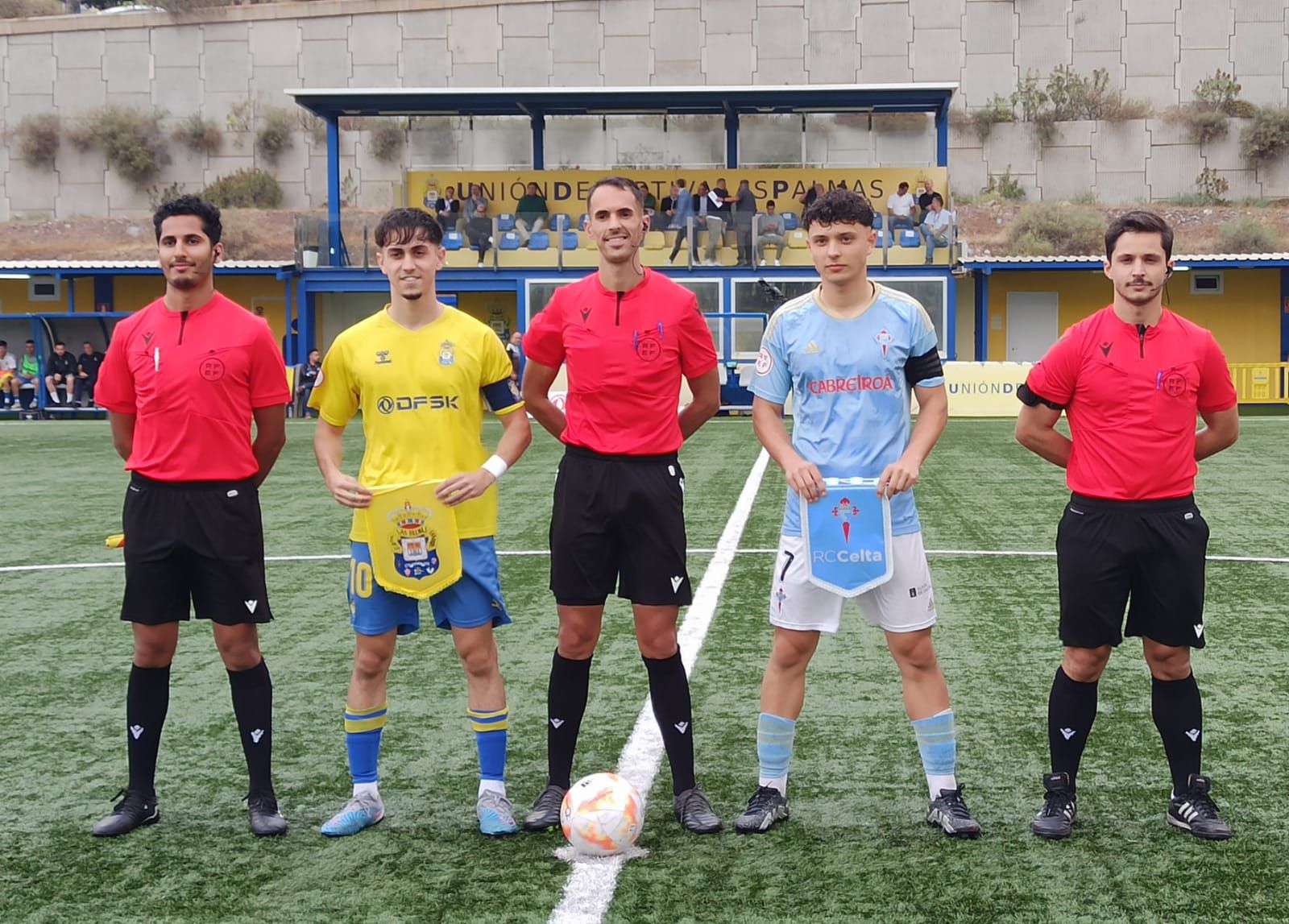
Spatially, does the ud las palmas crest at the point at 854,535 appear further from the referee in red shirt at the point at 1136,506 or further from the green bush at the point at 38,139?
the green bush at the point at 38,139

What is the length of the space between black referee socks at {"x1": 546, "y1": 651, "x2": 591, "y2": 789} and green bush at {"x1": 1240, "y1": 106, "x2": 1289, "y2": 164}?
45.2 meters

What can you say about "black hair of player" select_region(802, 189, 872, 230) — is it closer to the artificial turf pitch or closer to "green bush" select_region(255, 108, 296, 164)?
the artificial turf pitch

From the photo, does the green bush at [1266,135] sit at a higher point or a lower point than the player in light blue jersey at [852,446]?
higher

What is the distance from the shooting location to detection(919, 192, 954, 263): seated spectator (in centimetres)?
2711

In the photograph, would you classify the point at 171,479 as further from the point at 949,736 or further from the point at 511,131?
the point at 511,131

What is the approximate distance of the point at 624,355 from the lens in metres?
4.20

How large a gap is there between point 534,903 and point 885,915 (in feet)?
2.91

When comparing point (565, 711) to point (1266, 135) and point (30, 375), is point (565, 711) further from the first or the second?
point (1266, 135)

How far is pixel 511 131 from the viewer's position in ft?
109

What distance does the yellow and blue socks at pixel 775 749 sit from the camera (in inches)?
166

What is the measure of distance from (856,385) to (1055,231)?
40022 mm

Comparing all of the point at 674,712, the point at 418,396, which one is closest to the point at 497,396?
the point at 418,396

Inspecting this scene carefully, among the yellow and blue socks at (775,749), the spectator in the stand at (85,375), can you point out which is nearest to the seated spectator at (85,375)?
the spectator in the stand at (85,375)

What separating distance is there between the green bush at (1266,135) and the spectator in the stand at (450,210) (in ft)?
88.7
